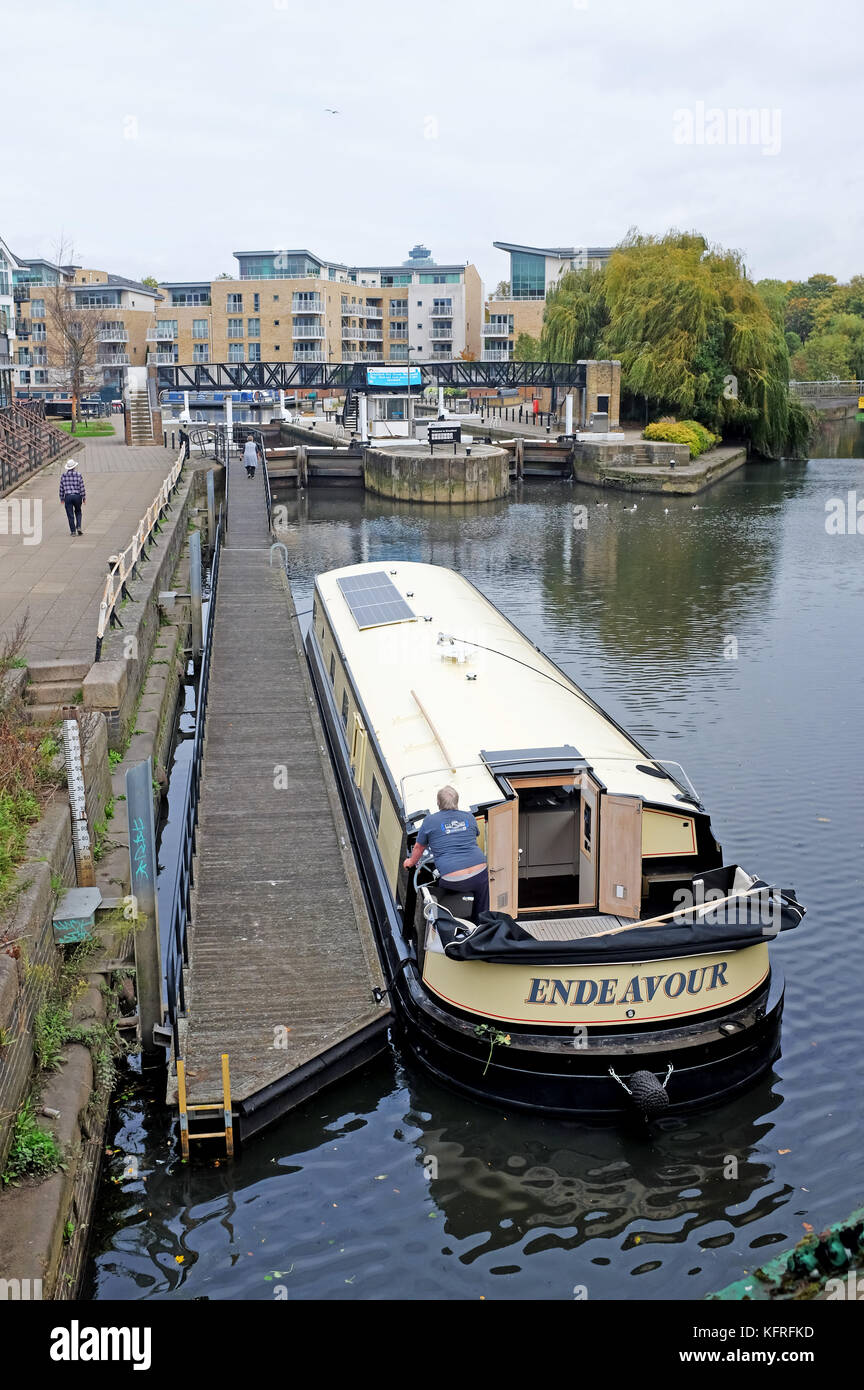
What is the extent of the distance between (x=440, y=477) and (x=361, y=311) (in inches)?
2854

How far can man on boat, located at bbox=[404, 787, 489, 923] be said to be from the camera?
1100 centimetres

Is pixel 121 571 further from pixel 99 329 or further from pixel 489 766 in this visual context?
pixel 99 329

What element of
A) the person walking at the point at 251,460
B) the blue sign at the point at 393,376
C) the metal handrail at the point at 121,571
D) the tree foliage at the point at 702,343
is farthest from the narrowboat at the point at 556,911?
the blue sign at the point at 393,376

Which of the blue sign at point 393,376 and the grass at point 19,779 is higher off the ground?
the blue sign at point 393,376

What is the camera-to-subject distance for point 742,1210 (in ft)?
32.2

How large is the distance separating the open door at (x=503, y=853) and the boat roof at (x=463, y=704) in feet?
0.51

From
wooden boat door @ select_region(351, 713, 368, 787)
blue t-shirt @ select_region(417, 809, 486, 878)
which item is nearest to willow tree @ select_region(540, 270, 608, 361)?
wooden boat door @ select_region(351, 713, 368, 787)

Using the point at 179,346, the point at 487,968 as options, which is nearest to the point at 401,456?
the point at 487,968

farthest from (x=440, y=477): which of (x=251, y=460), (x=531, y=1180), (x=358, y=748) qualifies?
(x=531, y=1180)

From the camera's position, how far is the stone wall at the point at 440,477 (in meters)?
54.9

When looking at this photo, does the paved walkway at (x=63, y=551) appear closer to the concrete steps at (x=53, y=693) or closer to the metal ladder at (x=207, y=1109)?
the concrete steps at (x=53, y=693)

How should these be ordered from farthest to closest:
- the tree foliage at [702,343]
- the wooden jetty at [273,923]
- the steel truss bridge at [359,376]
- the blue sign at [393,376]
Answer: the blue sign at [393,376] < the steel truss bridge at [359,376] < the tree foliage at [702,343] < the wooden jetty at [273,923]

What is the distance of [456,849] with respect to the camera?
1106 centimetres

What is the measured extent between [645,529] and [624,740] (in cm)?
3308
